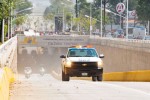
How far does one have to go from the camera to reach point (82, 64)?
27109mm

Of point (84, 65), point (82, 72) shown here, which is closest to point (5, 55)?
point (82, 72)

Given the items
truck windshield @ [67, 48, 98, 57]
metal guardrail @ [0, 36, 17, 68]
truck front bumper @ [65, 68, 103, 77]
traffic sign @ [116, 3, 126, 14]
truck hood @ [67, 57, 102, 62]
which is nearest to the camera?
metal guardrail @ [0, 36, 17, 68]

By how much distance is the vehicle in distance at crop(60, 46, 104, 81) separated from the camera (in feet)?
88.4

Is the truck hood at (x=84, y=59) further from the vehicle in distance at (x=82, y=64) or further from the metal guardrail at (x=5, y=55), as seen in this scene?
the metal guardrail at (x=5, y=55)

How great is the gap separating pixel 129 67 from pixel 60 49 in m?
64.6

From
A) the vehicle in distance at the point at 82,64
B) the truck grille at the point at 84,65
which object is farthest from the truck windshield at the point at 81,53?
the truck grille at the point at 84,65

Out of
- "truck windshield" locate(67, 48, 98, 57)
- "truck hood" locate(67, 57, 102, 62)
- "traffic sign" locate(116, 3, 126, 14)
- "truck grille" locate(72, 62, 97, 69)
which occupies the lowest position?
"truck grille" locate(72, 62, 97, 69)

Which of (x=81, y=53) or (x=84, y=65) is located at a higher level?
(x=81, y=53)

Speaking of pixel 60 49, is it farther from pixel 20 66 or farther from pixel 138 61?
pixel 138 61

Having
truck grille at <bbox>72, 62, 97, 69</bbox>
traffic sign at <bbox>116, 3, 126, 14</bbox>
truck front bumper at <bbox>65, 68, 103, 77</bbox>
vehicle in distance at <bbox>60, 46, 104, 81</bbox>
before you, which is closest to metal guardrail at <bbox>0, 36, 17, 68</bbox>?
vehicle in distance at <bbox>60, 46, 104, 81</bbox>

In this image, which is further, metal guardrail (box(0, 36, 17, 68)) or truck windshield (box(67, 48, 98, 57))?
truck windshield (box(67, 48, 98, 57))

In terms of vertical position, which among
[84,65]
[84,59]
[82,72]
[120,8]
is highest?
[120,8]

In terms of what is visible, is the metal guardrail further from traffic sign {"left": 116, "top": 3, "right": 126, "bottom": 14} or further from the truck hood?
traffic sign {"left": 116, "top": 3, "right": 126, "bottom": 14}

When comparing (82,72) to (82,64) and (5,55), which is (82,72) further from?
(5,55)
